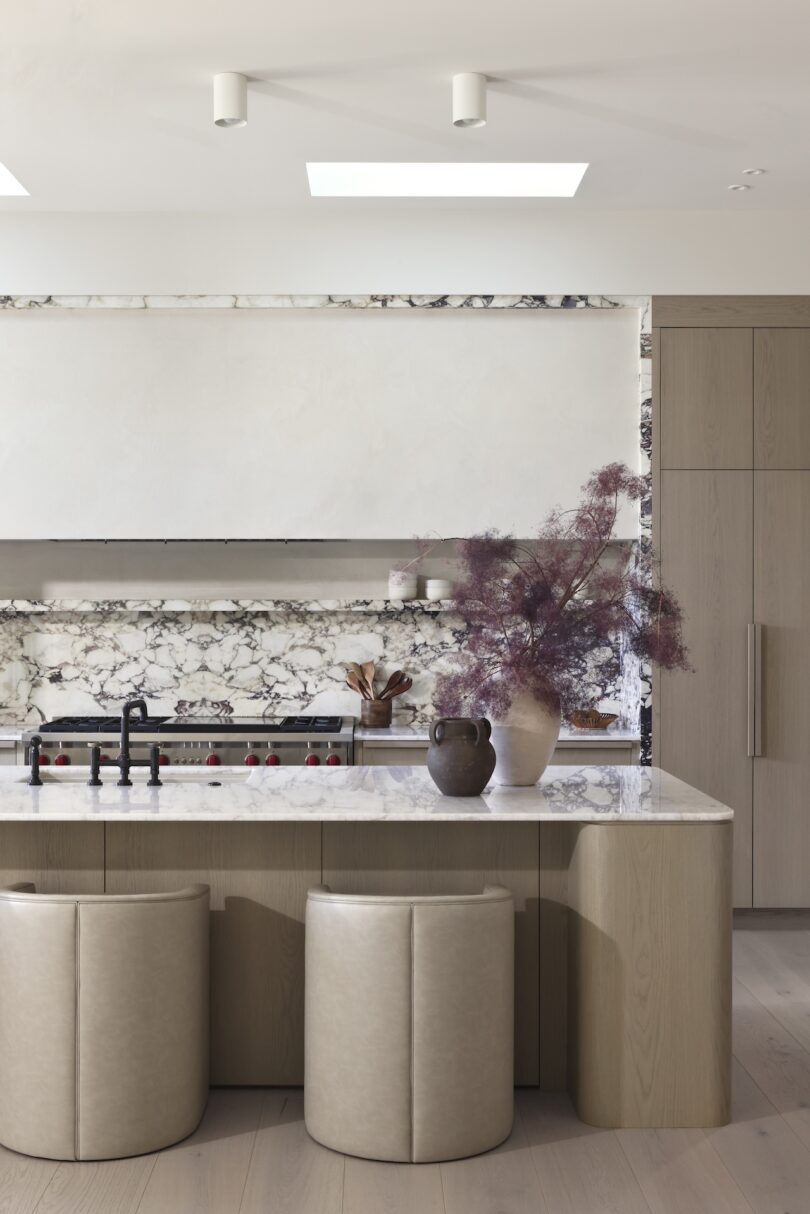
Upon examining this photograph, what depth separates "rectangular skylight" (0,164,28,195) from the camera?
15.0 ft

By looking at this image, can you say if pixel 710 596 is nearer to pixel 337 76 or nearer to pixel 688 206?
pixel 688 206

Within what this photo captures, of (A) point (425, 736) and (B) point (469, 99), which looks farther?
(A) point (425, 736)

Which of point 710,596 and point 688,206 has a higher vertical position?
point 688,206

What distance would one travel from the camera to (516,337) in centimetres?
488

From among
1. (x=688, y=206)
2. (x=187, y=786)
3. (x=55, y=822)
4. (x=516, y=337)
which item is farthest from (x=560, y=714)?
(x=688, y=206)

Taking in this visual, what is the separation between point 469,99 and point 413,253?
139 centimetres

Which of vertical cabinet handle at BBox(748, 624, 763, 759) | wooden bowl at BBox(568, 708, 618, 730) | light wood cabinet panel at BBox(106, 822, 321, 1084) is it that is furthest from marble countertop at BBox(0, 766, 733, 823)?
vertical cabinet handle at BBox(748, 624, 763, 759)

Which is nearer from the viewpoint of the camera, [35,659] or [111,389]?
[111,389]

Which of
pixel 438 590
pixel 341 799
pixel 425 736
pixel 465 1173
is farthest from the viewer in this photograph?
pixel 438 590

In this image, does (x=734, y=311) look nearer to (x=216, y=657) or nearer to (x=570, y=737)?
(x=570, y=737)

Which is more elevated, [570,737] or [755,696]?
[755,696]

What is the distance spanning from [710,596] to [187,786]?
8.47 ft

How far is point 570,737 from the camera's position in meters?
4.69

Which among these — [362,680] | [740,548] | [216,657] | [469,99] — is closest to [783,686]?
[740,548]
